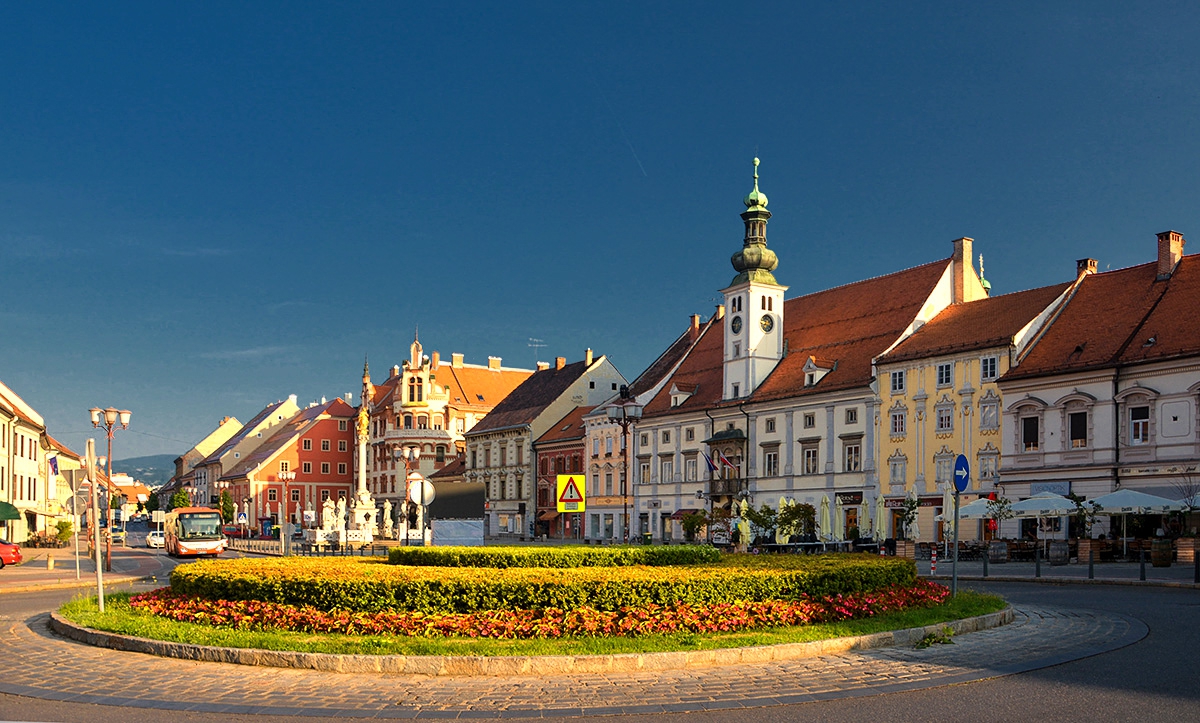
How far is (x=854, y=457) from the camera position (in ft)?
199

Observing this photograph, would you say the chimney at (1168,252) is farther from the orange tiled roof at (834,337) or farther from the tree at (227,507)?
the tree at (227,507)

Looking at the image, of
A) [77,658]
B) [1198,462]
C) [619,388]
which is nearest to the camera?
[77,658]

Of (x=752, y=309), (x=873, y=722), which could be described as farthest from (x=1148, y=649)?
(x=752, y=309)

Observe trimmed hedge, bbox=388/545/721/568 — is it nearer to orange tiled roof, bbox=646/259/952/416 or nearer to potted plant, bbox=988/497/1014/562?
potted plant, bbox=988/497/1014/562

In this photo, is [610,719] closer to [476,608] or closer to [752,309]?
[476,608]

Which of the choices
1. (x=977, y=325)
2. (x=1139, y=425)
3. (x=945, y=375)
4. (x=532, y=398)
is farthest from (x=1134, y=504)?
(x=532, y=398)

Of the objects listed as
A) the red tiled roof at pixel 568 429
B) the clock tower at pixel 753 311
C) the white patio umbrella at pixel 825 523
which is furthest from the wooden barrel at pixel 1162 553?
the red tiled roof at pixel 568 429

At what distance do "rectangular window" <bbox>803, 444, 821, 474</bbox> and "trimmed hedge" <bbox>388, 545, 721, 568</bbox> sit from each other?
4259cm

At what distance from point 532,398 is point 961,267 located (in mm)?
43330

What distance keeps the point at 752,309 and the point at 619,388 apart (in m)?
26.7

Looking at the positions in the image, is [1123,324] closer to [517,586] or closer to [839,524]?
[839,524]

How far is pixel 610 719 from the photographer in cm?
1087

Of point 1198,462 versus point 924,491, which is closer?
point 1198,462

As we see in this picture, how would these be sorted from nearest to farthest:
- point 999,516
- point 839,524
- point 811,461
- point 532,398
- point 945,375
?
point 999,516 → point 945,375 → point 839,524 → point 811,461 → point 532,398
